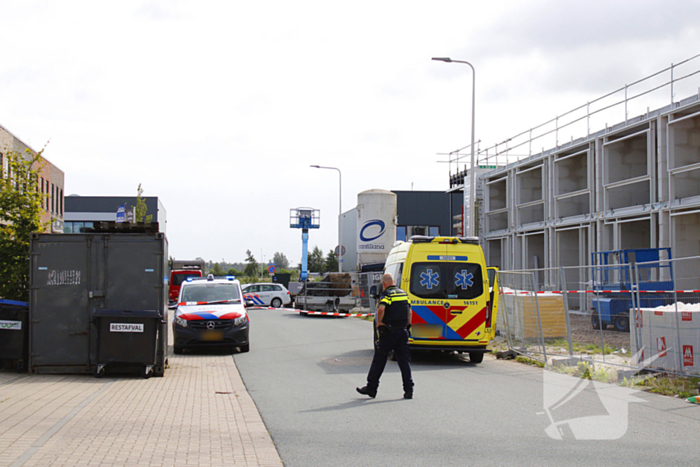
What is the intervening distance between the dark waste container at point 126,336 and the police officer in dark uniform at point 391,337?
3.72 metres

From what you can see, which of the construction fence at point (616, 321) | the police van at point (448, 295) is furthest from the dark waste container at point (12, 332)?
the construction fence at point (616, 321)

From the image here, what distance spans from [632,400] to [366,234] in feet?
90.0

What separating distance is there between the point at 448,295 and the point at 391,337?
4.07 meters

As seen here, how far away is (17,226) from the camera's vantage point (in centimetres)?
1251

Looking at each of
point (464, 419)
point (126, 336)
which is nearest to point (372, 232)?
point (126, 336)

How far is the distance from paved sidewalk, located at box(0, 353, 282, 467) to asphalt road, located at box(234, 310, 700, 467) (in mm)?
394

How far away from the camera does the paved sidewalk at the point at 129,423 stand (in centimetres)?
576

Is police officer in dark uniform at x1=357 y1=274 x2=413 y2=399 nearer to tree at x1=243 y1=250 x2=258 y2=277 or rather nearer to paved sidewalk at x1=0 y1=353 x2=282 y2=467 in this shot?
paved sidewalk at x1=0 y1=353 x2=282 y2=467

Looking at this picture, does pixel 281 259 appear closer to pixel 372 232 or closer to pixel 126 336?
pixel 372 232

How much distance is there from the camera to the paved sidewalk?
5.76 metres

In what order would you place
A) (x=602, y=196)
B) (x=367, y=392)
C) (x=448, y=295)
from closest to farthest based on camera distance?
(x=367, y=392)
(x=448, y=295)
(x=602, y=196)

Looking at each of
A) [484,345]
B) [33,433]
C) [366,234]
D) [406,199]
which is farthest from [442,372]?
[406,199]

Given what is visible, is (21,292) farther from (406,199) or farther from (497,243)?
(406,199)

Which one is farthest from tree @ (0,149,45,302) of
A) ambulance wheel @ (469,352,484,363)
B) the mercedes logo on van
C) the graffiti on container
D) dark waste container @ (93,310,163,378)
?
the mercedes logo on van
